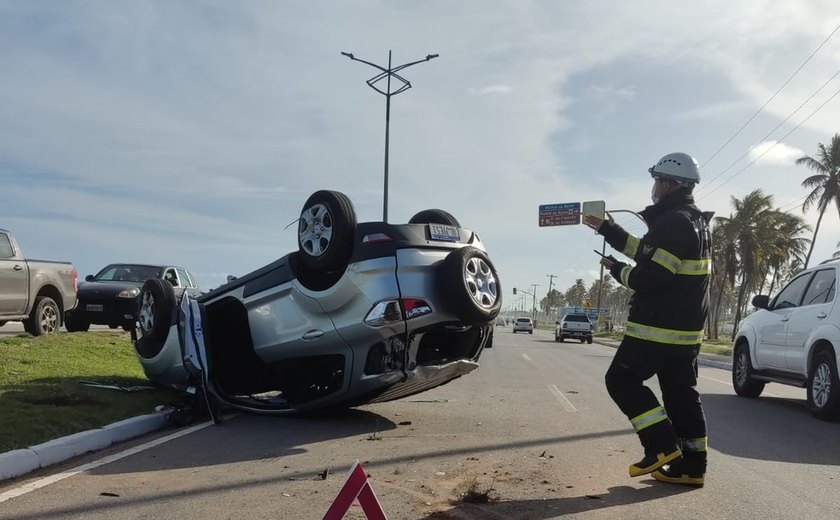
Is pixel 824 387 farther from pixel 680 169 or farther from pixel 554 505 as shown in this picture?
pixel 554 505

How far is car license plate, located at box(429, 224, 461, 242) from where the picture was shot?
21.4 ft

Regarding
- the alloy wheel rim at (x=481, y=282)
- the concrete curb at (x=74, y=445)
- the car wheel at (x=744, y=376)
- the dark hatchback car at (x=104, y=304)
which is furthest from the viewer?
the dark hatchback car at (x=104, y=304)

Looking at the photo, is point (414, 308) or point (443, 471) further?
point (414, 308)

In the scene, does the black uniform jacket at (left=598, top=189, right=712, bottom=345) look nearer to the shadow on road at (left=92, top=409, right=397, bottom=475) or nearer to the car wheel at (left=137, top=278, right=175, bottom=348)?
the shadow on road at (left=92, top=409, right=397, bottom=475)

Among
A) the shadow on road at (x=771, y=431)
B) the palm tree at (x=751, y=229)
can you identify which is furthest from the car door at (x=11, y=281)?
the palm tree at (x=751, y=229)

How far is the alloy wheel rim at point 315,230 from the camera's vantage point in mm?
6402

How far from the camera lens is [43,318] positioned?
12.0m

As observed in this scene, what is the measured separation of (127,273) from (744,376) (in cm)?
1222

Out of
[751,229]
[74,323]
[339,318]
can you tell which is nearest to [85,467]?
[339,318]

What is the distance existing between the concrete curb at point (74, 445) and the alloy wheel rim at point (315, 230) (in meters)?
2.19

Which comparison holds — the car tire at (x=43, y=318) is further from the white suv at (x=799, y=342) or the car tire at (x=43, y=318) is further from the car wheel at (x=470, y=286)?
the white suv at (x=799, y=342)

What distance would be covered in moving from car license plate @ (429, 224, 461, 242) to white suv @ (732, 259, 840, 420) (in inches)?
187

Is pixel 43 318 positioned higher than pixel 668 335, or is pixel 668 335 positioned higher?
pixel 668 335

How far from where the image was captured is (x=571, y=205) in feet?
152
